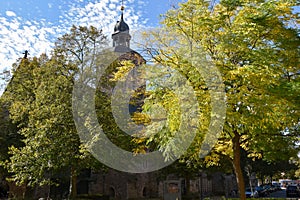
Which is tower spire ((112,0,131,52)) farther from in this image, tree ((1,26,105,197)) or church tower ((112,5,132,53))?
tree ((1,26,105,197))

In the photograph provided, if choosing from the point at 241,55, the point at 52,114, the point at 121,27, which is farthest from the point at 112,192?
the point at 241,55

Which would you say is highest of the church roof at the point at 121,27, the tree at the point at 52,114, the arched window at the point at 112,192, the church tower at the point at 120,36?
the church roof at the point at 121,27

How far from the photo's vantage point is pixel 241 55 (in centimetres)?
899

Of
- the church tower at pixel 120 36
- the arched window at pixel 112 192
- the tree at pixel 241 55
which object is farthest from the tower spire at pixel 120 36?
the tree at pixel 241 55

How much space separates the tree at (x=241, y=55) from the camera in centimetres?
825

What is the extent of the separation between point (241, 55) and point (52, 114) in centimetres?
1315

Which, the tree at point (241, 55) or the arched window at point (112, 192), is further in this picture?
the arched window at point (112, 192)

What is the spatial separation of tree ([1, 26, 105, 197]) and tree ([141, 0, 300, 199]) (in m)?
9.13

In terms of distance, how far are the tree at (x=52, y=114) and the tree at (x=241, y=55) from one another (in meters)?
9.13

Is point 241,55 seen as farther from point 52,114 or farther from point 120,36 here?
point 120,36

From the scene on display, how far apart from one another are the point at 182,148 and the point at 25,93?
16.4 metres

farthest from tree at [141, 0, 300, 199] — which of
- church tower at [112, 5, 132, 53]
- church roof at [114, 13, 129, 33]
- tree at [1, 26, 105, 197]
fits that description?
church roof at [114, 13, 129, 33]

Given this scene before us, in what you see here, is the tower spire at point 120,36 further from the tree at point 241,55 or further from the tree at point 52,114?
the tree at point 241,55

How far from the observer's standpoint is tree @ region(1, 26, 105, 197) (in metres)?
17.7
